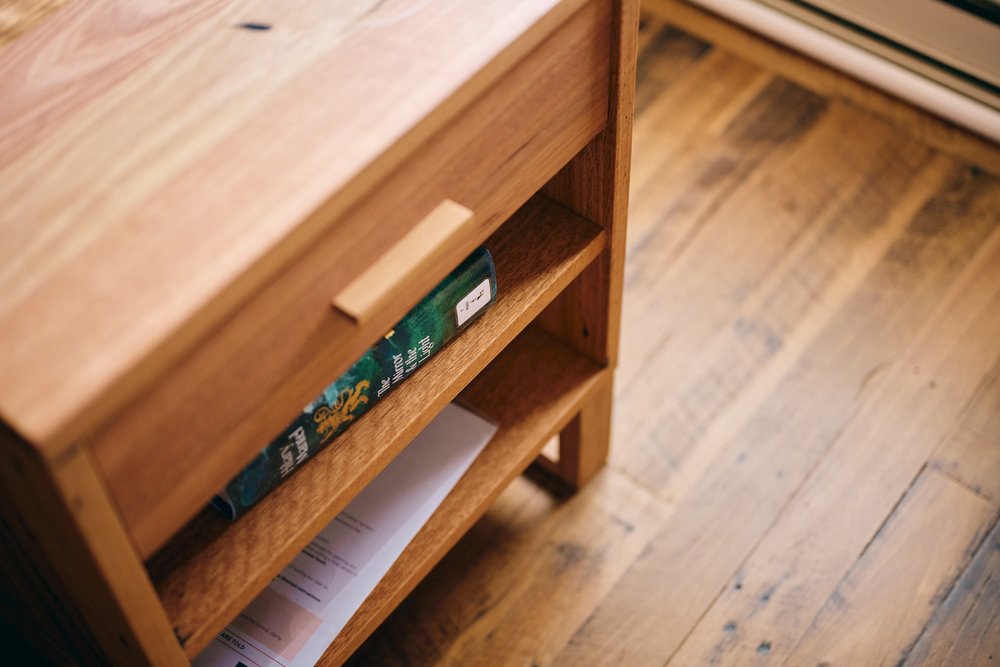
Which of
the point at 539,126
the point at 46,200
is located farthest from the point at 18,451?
the point at 539,126

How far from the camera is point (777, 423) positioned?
1.30 m

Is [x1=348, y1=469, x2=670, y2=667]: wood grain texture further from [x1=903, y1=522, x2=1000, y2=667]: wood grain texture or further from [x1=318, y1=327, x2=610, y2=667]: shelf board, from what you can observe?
[x1=903, y1=522, x2=1000, y2=667]: wood grain texture

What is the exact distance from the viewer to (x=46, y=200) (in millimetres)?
632

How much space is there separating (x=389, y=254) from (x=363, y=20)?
16 centimetres

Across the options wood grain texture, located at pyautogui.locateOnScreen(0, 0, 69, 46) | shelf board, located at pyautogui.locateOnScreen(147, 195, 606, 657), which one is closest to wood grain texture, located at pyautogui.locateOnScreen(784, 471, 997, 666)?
shelf board, located at pyautogui.locateOnScreen(147, 195, 606, 657)

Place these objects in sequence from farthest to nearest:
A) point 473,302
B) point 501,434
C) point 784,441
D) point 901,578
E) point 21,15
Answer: point 784,441, point 901,578, point 501,434, point 473,302, point 21,15

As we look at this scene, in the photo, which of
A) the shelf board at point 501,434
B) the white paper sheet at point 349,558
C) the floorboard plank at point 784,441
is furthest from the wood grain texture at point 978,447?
the white paper sheet at point 349,558

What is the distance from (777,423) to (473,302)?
1.86 ft

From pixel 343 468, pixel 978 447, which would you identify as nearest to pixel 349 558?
pixel 343 468

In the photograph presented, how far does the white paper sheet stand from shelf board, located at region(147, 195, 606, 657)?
0.15m

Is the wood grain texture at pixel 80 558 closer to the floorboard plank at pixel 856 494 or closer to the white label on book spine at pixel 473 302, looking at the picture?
the white label on book spine at pixel 473 302

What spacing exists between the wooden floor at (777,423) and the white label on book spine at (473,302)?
421 millimetres

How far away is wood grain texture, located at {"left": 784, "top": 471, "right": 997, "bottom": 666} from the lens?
3.72ft

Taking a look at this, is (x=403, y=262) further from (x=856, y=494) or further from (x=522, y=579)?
(x=856, y=494)
